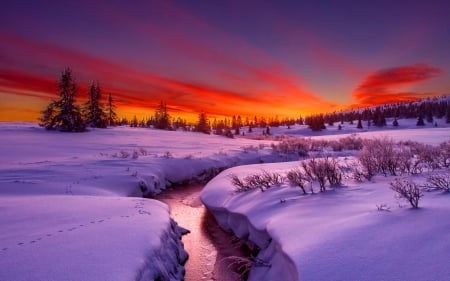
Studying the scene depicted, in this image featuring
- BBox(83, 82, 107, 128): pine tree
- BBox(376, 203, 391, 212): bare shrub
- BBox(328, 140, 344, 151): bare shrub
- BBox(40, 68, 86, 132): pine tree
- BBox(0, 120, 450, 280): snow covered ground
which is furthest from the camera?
BBox(83, 82, 107, 128): pine tree

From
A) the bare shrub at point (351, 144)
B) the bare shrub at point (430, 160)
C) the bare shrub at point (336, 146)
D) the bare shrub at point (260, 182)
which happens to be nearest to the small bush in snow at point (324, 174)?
the bare shrub at point (260, 182)

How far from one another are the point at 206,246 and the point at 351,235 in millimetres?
4998

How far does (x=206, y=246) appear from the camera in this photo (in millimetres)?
9078

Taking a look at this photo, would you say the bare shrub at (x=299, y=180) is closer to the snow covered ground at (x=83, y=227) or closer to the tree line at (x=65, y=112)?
the snow covered ground at (x=83, y=227)

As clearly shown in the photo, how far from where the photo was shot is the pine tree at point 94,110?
46375 millimetres

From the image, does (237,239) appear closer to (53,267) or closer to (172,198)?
(53,267)

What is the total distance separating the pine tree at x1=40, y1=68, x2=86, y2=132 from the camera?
1469 inches

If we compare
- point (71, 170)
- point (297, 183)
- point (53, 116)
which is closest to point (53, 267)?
point (297, 183)

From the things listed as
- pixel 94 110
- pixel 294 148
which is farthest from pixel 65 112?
pixel 294 148

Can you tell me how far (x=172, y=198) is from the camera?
15.1 meters

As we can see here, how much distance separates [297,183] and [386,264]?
4.98 m

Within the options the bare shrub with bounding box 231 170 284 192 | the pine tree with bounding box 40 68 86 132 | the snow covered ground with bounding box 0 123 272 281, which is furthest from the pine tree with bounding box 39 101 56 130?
the bare shrub with bounding box 231 170 284 192

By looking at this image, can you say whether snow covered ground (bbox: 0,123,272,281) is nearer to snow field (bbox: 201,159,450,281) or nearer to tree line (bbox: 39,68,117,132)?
snow field (bbox: 201,159,450,281)

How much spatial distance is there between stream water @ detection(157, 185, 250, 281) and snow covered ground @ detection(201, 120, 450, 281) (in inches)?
26.9
